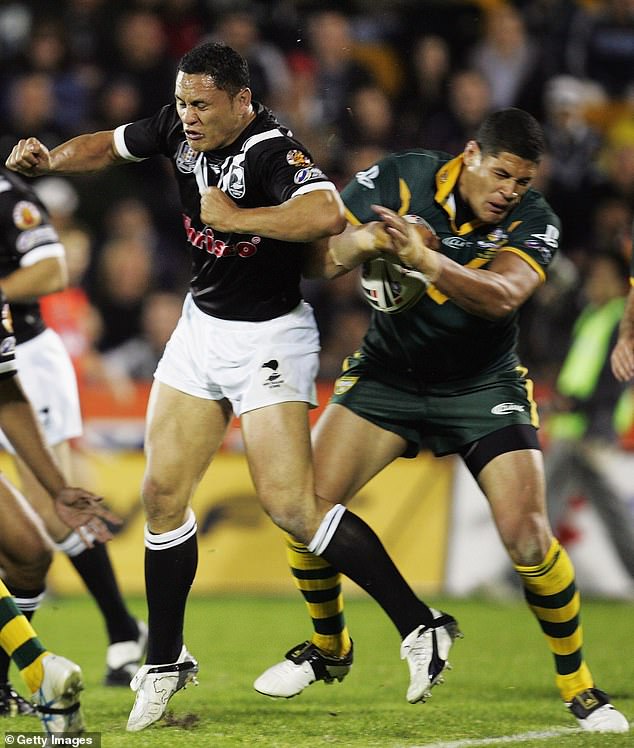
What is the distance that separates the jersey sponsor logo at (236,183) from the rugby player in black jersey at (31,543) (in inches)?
34.6

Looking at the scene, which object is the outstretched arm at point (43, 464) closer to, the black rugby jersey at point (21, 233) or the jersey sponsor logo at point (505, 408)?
the black rugby jersey at point (21, 233)

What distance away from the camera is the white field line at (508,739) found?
437cm

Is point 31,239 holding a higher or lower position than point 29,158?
lower

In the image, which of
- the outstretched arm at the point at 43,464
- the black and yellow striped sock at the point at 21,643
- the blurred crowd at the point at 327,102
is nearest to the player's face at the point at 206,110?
the outstretched arm at the point at 43,464

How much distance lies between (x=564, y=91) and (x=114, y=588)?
281 inches

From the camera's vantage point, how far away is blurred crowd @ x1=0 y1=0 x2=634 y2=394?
10.3 m

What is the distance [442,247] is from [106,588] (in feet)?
7.22

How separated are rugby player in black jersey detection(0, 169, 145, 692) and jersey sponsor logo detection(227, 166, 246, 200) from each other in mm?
1453

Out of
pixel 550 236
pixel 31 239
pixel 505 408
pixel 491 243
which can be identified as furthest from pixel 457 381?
pixel 31 239

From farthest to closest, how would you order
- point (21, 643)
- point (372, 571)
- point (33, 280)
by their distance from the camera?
point (33, 280)
point (372, 571)
point (21, 643)

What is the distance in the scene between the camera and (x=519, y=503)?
15.9ft

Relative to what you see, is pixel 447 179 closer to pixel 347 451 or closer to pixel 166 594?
pixel 347 451

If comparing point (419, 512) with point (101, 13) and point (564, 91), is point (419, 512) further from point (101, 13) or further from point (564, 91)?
point (101, 13)

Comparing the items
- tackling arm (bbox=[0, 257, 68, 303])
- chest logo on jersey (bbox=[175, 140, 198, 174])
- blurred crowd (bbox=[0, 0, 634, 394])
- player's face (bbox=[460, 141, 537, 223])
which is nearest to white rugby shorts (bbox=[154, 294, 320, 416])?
chest logo on jersey (bbox=[175, 140, 198, 174])
